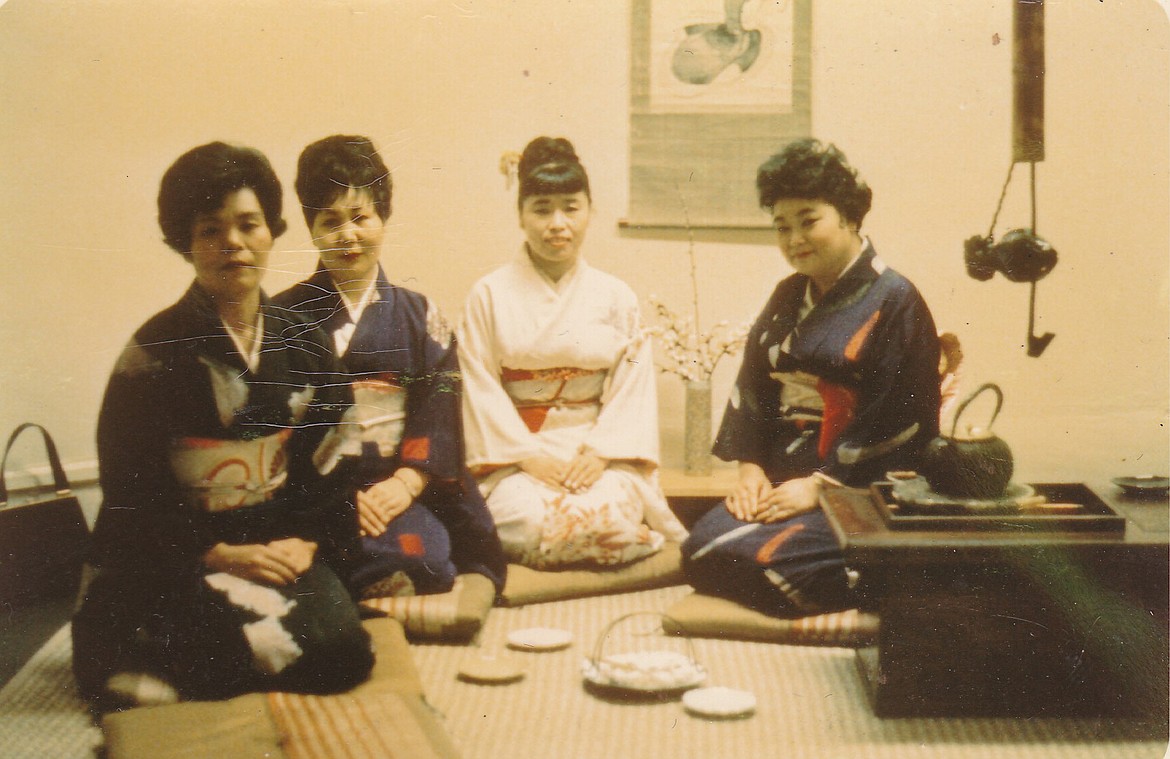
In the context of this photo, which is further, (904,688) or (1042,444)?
(1042,444)

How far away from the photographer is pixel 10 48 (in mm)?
1945

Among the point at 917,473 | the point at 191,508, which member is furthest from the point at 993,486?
the point at 191,508

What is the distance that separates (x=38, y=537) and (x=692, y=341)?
160 centimetres

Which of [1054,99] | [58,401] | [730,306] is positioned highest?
[1054,99]

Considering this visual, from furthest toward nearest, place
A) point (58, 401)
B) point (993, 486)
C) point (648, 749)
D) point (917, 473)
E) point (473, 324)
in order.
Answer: point (473, 324)
point (917, 473)
point (58, 401)
point (993, 486)
point (648, 749)

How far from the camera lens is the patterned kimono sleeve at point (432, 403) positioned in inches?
87.2

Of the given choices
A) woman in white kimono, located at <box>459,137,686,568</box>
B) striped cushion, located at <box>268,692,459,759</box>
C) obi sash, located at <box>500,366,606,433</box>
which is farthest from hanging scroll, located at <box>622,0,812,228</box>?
striped cushion, located at <box>268,692,459,759</box>

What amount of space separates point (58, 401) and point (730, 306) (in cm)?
152

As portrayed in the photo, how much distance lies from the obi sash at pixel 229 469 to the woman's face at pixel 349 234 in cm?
38

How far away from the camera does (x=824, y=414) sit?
230 cm

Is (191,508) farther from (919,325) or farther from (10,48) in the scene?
(919,325)

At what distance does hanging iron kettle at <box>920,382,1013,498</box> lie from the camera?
1.87 m

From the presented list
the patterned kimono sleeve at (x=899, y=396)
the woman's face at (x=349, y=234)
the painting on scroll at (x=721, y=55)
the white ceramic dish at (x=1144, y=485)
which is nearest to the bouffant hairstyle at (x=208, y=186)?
the woman's face at (x=349, y=234)

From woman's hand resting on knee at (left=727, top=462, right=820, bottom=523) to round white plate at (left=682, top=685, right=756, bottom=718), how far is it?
0.50 meters
